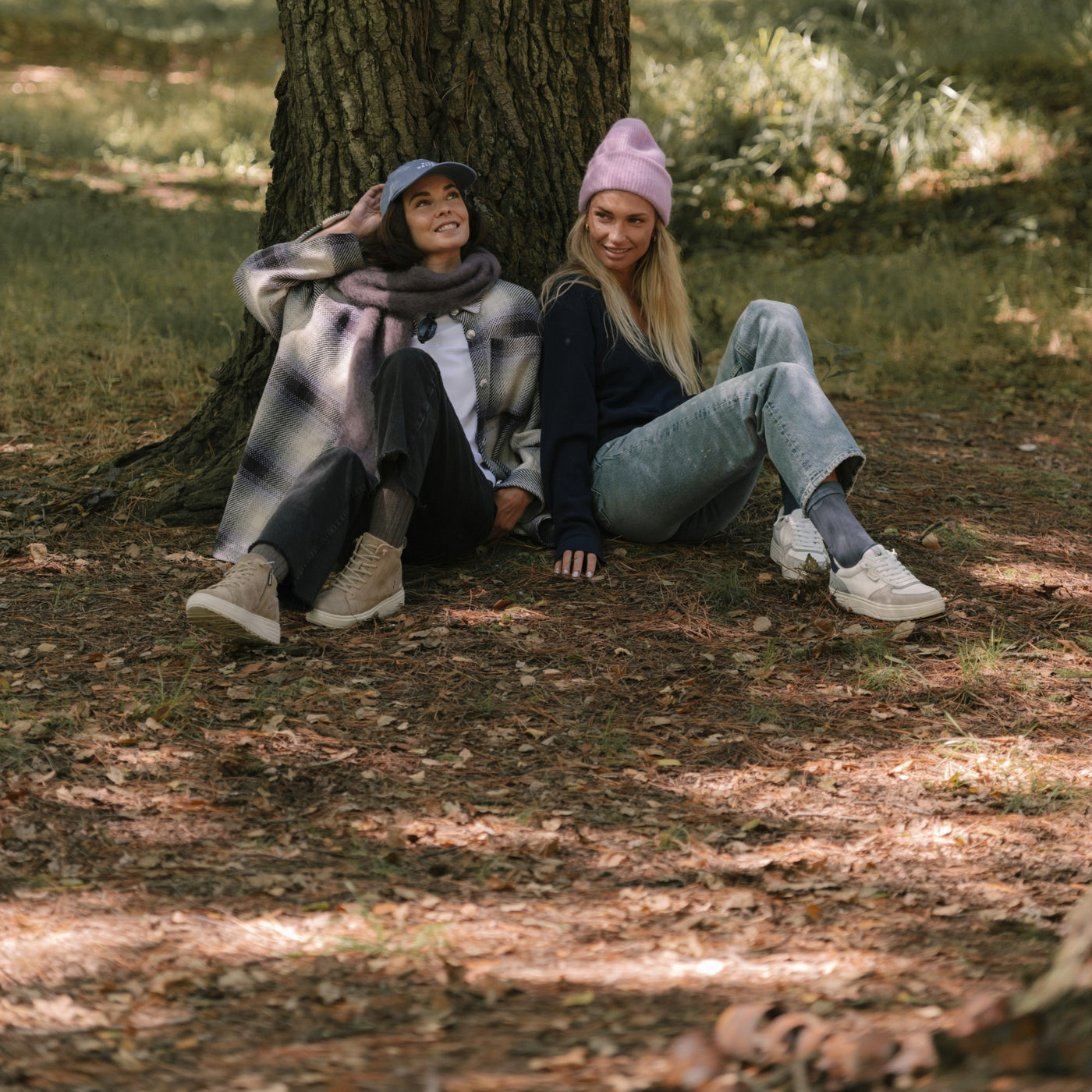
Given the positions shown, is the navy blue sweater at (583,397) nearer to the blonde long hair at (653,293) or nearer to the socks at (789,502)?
the blonde long hair at (653,293)

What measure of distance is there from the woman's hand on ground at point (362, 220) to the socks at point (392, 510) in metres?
0.87

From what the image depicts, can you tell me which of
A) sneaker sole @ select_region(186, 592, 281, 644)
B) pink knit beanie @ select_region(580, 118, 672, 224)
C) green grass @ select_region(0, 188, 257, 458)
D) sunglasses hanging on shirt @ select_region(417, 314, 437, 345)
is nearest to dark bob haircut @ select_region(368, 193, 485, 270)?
sunglasses hanging on shirt @ select_region(417, 314, 437, 345)

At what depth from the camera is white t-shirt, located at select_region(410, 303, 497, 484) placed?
3.92 metres

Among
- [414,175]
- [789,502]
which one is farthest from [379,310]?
[789,502]

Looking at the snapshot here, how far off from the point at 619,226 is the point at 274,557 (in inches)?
62.6

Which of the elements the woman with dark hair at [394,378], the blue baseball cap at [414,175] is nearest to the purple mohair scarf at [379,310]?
the woman with dark hair at [394,378]

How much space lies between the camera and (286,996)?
198 cm

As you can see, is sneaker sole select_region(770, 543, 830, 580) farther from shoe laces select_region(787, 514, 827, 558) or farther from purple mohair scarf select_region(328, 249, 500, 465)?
purple mohair scarf select_region(328, 249, 500, 465)

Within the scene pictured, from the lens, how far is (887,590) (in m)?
3.42

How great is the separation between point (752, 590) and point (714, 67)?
293 inches

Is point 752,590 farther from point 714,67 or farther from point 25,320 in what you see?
point 714,67

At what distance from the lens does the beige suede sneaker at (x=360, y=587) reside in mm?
3443

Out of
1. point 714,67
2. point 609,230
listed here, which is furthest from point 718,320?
point 714,67

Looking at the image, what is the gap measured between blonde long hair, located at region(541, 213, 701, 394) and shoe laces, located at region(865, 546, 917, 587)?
94cm
